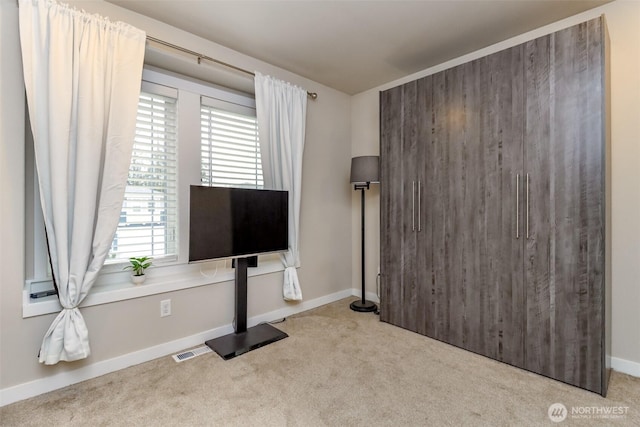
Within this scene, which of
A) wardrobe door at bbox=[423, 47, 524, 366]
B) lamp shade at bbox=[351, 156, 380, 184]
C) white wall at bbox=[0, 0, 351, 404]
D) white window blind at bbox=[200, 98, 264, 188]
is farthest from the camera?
lamp shade at bbox=[351, 156, 380, 184]

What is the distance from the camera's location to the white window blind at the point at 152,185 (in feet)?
7.87

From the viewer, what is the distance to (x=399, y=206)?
294cm

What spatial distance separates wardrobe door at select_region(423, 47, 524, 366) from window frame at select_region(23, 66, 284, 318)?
1594 mm

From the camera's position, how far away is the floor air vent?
2.35 meters

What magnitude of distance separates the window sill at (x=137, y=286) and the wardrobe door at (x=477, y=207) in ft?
5.23

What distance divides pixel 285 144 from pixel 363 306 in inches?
74.3

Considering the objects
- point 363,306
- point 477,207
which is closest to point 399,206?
point 477,207

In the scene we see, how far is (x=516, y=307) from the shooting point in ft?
7.33

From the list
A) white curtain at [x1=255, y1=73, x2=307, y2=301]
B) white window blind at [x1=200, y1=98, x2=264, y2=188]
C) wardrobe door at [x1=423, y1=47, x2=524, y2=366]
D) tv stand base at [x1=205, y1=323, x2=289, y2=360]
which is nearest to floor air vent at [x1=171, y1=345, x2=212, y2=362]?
tv stand base at [x1=205, y1=323, x2=289, y2=360]

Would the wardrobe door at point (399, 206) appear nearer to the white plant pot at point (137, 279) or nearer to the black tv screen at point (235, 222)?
the black tv screen at point (235, 222)

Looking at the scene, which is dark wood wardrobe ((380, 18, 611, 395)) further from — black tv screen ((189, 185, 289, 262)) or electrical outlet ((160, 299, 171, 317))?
electrical outlet ((160, 299, 171, 317))

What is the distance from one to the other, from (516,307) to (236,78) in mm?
2884

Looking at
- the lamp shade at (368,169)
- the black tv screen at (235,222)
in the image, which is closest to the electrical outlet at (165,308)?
the black tv screen at (235,222)

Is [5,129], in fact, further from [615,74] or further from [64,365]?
[615,74]
